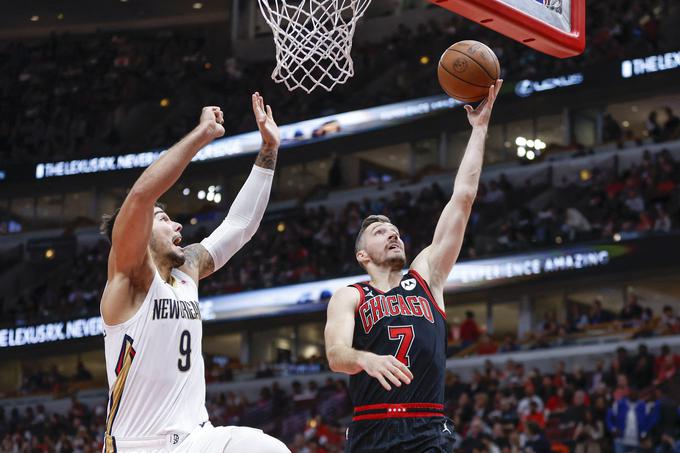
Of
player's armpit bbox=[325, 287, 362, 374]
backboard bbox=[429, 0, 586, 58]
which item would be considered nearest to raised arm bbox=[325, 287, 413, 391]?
player's armpit bbox=[325, 287, 362, 374]

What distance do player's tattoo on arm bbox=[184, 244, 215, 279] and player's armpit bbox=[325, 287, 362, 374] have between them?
0.65 m

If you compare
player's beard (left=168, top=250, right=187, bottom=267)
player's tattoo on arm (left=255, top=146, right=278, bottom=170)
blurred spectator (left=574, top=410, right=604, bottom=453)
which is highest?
player's tattoo on arm (left=255, top=146, right=278, bottom=170)

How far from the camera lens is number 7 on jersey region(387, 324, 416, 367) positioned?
499 cm

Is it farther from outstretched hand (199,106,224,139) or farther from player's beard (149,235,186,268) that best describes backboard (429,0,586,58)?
player's beard (149,235,186,268)

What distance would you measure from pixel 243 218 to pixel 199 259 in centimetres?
38

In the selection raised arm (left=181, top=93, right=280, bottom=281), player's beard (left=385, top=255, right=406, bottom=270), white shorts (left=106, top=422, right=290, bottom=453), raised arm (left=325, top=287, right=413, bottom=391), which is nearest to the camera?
white shorts (left=106, top=422, right=290, bottom=453)

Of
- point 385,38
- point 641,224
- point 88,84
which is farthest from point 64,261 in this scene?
point 641,224

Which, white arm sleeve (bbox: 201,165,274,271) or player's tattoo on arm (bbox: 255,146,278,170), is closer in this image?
white arm sleeve (bbox: 201,165,274,271)

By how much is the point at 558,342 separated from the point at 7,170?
56.3 ft

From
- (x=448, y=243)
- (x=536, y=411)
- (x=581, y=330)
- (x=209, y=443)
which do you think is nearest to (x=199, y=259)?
(x=209, y=443)

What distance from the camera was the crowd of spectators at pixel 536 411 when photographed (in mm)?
12898

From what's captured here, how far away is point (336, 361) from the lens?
15.5 ft

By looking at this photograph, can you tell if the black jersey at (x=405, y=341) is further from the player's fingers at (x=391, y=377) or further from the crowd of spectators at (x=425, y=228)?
the crowd of spectators at (x=425, y=228)

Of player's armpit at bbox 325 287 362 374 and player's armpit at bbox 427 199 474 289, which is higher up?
player's armpit at bbox 427 199 474 289
